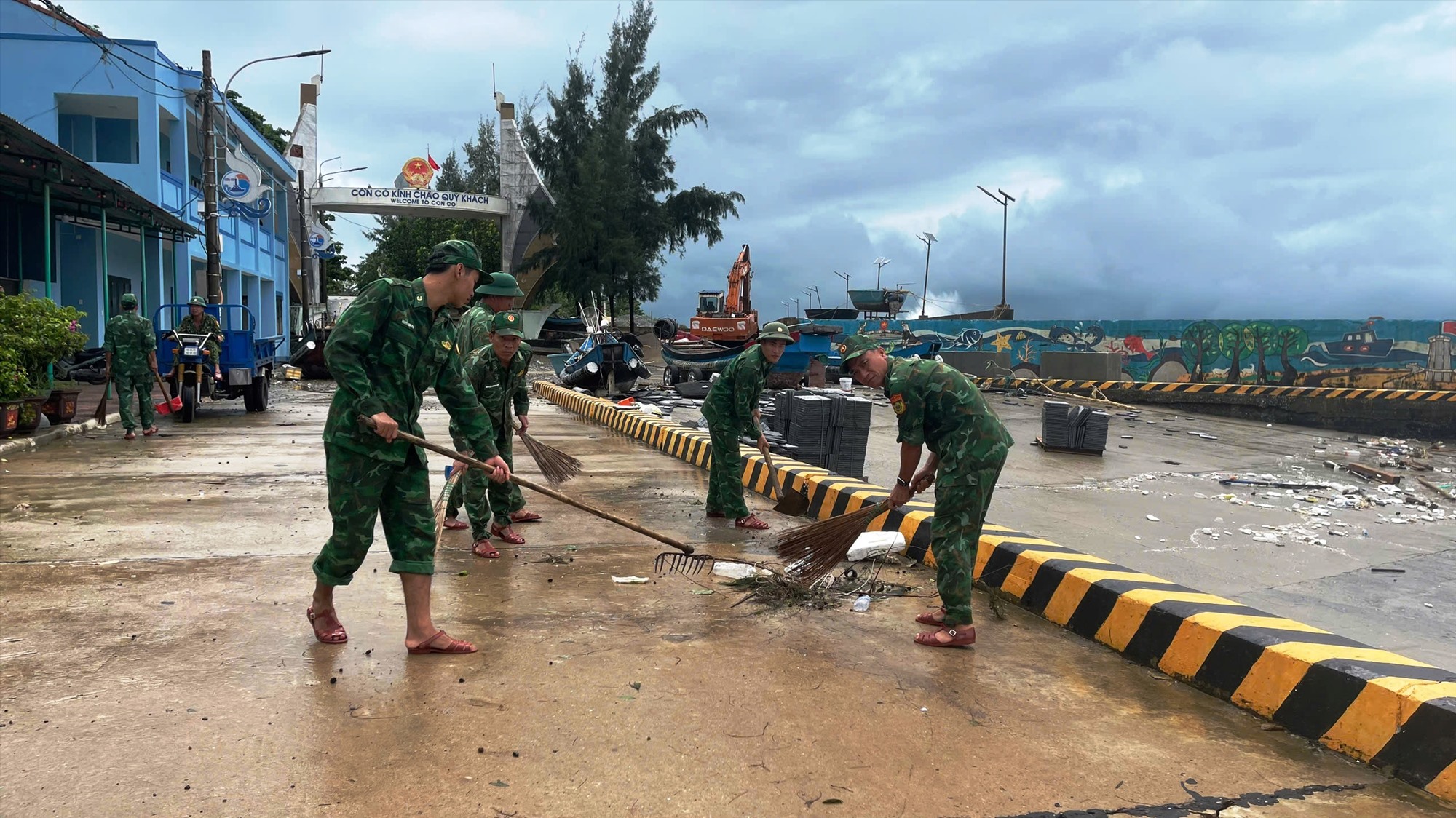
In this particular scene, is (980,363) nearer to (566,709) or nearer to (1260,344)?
(1260,344)

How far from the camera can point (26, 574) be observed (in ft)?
16.0

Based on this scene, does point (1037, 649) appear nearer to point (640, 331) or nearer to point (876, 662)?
point (876, 662)

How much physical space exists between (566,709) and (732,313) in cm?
3047

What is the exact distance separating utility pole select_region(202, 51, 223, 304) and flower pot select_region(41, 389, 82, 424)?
5.43 metres

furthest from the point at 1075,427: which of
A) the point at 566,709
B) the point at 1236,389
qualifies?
the point at 1236,389

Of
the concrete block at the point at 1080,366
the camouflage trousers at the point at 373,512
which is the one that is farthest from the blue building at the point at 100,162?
the concrete block at the point at 1080,366

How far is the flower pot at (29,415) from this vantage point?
1036cm

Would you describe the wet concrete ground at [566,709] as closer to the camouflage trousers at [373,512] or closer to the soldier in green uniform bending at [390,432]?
the soldier in green uniform bending at [390,432]

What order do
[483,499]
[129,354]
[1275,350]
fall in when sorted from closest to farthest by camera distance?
1. [483,499]
2. [129,354]
3. [1275,350]

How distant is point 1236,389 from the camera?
2194cm

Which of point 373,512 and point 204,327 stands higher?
point 204,327

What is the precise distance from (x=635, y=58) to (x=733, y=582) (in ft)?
138

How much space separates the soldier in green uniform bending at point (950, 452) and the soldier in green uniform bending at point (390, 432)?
71.0 inches

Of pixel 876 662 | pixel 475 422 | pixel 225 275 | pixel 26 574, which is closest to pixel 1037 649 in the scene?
pixel 876 662
